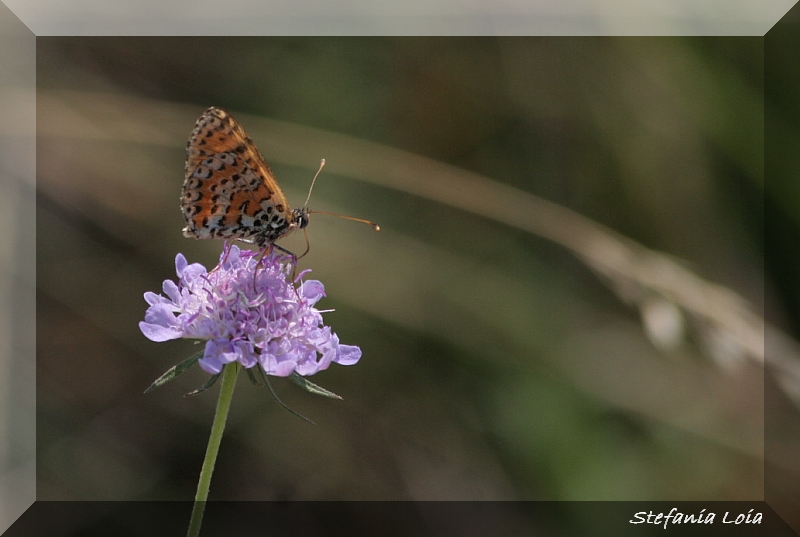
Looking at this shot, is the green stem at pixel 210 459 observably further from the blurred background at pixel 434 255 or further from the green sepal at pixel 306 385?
the blurred background at pixel 434 255

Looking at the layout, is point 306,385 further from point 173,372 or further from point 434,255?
point 434,255

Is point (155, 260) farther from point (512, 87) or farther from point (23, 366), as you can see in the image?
point (512, 87)

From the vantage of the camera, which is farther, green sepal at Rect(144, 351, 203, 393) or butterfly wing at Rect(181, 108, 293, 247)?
butterfly wing at Rect(181, 108, 293, 247)

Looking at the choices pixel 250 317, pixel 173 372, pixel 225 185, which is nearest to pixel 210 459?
pixel 173 372

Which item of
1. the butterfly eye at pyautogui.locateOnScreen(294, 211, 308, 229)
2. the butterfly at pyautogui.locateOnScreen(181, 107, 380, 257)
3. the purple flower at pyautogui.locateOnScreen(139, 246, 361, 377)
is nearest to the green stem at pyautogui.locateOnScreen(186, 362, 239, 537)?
the purple flower at pyautogui.locateOnScreen(139, 246, 361, 377)

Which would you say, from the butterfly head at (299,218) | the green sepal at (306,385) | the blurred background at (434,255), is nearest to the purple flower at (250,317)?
the green sepal at (306,385)

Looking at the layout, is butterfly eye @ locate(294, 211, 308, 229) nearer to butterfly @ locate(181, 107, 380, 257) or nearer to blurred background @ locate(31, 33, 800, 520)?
butterfly @ locate(181, 107, 380, 257)
